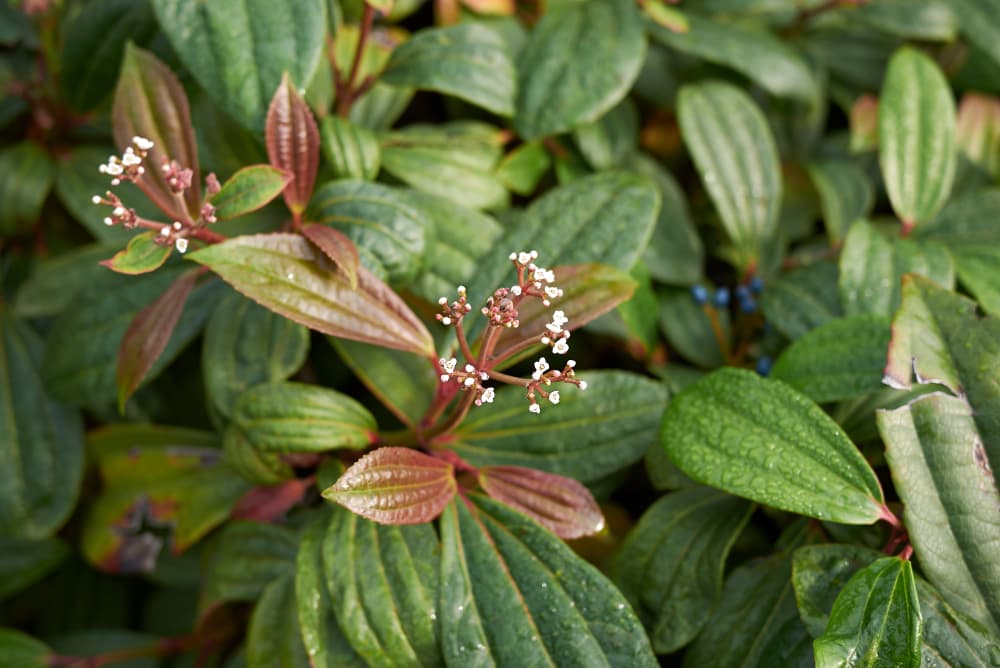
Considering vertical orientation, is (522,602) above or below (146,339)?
below

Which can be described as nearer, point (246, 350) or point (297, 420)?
point (297, 420)

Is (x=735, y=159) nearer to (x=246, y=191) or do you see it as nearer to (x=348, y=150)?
(x=348, y=150)

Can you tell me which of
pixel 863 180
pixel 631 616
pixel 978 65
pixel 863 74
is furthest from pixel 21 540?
pixel 978 65

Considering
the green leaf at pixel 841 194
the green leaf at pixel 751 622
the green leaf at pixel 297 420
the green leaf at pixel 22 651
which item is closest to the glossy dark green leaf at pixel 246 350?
the green leaf at pixel 297 420

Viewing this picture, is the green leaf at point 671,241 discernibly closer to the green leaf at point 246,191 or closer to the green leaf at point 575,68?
the green leaf at point 575,68

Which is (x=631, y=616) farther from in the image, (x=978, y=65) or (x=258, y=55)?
(x=978, y=65)

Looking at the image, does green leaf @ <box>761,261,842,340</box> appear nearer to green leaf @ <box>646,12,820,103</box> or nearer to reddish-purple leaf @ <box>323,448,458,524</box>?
green leaf @ <box>646,12,820,103</box>

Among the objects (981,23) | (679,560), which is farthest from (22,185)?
(981,23)
